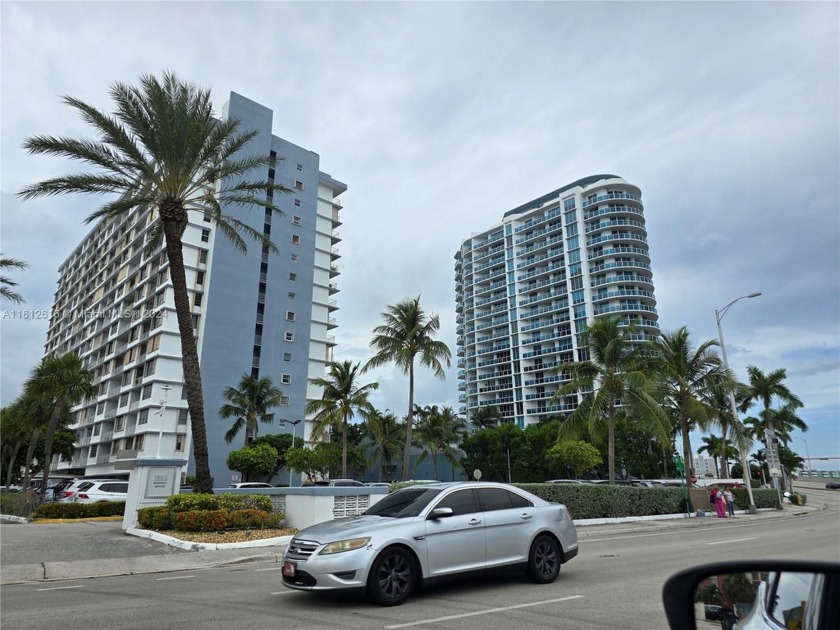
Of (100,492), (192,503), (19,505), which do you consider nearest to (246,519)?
(192,503)

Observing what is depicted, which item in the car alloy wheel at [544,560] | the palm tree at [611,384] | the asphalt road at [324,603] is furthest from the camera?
→ the palm tree at [611,384]

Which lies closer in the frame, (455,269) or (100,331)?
(100,331)

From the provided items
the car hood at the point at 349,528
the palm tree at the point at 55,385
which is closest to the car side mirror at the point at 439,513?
the car hood at the point at 349,528

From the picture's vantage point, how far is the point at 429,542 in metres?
7.76

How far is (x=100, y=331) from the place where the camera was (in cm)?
7531

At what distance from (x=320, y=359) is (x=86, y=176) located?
5091cm

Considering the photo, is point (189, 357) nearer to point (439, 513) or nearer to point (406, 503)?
point (406, 503)

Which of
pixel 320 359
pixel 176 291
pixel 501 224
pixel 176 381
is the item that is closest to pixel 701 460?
pixel 501 224

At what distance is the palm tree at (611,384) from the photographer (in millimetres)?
26531

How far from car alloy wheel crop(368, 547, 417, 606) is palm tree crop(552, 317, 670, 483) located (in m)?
20.4

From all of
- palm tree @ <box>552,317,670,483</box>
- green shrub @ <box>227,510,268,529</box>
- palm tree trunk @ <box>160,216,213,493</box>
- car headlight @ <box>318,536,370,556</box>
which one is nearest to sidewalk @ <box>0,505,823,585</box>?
green shrub @ <box>227,510,268,529</box>

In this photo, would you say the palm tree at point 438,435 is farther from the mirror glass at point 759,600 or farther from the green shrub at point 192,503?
the mirror glass at point 759,600

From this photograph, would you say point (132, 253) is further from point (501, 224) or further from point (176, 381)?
point (501, 224)

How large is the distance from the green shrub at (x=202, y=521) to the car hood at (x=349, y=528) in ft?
32.5
